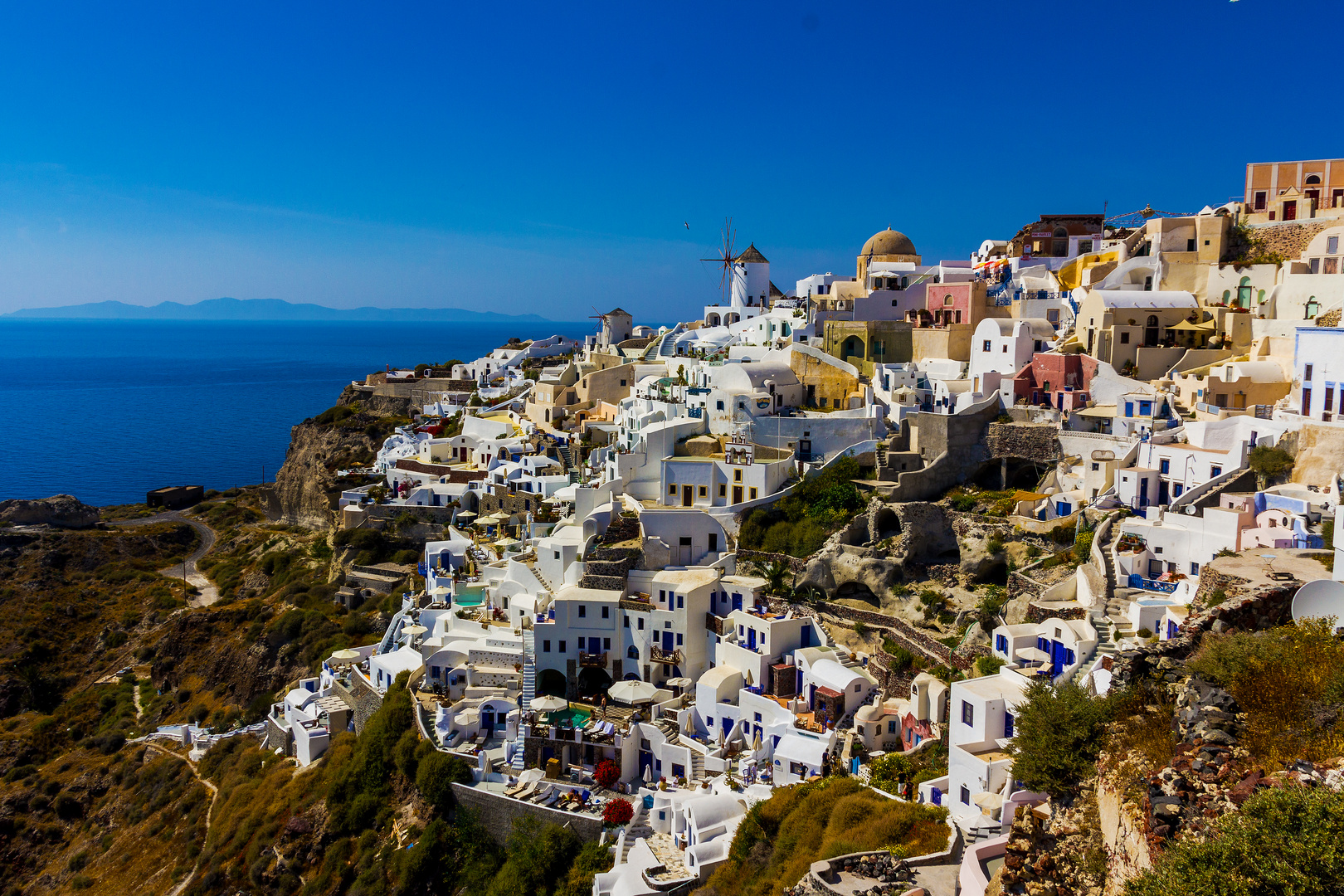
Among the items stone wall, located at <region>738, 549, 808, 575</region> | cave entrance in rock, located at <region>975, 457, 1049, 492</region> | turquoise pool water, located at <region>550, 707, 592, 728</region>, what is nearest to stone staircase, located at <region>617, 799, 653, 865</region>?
turquoise pool water, located at <region>550, 707, 592, 728</region>

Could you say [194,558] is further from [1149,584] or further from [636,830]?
[1149,584]

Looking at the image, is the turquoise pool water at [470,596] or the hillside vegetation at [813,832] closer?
the hillside vegetation at [813,832]

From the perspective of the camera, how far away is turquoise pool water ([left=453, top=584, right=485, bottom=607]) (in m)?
28.7

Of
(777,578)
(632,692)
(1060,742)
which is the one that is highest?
(1060,742)

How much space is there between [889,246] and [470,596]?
27.4 metres

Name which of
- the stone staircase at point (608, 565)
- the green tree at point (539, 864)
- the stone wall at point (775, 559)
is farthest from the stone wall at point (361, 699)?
the stone wall at point (775, 559)

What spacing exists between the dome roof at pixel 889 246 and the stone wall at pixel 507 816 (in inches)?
1252

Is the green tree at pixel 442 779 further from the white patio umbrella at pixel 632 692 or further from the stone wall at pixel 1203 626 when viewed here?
the stone wall at pixel 1203 626

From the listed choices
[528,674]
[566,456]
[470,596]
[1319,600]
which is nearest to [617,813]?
[528,674]

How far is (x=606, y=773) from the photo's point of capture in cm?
2223

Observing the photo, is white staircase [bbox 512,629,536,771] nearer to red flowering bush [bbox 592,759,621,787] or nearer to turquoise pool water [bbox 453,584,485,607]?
red flowering bush [bbox 592,759,621,787]

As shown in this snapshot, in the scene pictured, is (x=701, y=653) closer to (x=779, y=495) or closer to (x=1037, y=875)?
(x=779, y=495)

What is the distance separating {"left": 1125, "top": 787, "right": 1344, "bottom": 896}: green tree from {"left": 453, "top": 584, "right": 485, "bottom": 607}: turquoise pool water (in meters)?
23.3

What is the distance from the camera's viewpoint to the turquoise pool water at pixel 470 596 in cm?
2873
